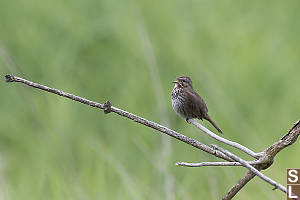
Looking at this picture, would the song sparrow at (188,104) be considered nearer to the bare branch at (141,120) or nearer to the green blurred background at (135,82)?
the green blurred background at (135,82)

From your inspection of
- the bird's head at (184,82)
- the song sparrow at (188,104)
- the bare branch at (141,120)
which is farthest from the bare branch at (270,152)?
the bird's head at (184,82)

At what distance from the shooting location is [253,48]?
377cm

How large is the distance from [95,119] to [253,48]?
121cm

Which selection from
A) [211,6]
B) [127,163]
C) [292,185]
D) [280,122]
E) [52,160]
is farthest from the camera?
[211,6]

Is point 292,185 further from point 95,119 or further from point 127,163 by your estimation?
point 95,119

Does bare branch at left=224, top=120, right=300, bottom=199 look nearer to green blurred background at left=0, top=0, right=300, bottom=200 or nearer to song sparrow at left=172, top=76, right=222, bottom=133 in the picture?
song sparrow at left=172, top=76, right=222, bottom=133

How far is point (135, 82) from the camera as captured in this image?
139 inches

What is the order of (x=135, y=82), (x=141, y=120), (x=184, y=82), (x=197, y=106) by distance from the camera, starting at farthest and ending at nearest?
(x=135, y=82), (x=184, y=82), (x=197, y=106), (x=141, y=120)

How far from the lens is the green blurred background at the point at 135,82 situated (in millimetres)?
2701

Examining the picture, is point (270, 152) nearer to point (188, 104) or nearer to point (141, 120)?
point (141, 120)

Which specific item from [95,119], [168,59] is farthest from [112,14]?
[95,119]

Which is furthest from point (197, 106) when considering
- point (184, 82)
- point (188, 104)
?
point (184, 82)

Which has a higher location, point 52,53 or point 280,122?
point 52,53

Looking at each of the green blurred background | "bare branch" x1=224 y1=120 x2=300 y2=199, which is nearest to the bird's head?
the green blurred background
